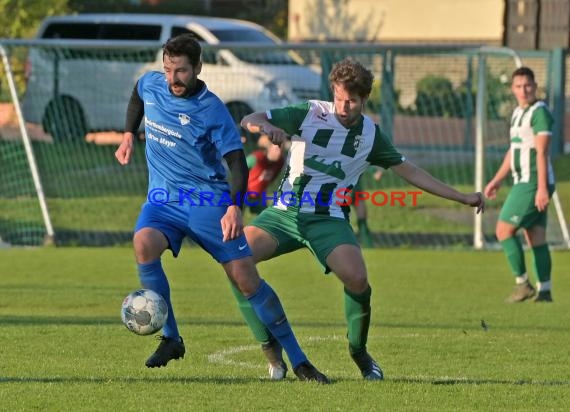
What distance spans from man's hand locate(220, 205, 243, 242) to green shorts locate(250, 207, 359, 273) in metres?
0.66

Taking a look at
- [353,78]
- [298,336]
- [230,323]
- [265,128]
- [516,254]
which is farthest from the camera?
[516,254]

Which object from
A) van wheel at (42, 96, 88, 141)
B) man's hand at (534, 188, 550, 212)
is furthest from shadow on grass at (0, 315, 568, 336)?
van wheel at (42, 96, 88, 141)

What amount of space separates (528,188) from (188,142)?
16.8ft

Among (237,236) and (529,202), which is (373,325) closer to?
(529,202)

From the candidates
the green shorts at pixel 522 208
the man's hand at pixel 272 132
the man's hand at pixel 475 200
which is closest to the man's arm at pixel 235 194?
the man's hand at pixel 272 132

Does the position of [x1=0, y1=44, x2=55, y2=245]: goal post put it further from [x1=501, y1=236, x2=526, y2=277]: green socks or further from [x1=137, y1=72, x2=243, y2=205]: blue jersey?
[x1=137, y1=72, x2=243, y2=205]: blue jersey

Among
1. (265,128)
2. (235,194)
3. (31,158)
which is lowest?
(31,158)

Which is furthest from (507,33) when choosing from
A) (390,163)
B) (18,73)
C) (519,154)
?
(390,163)

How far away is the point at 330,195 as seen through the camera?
7.61 m

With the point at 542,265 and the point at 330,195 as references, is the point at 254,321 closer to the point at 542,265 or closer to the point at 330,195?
the point at 330,195

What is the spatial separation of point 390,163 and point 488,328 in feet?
8.30

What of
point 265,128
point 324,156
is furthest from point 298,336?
point 265,128

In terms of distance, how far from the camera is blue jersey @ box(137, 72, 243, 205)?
7117mm

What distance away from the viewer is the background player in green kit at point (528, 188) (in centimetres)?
1134
